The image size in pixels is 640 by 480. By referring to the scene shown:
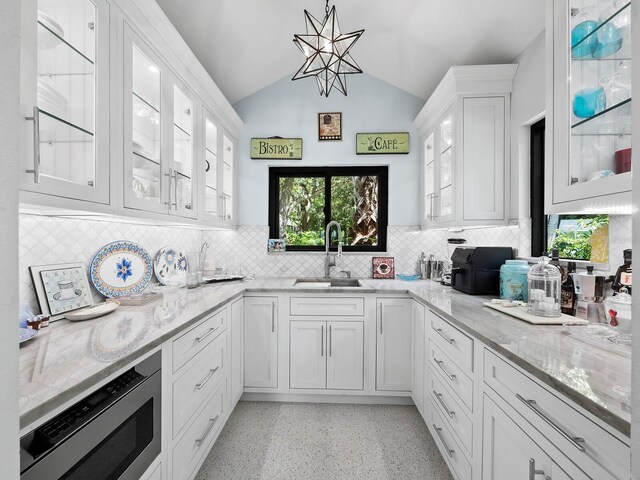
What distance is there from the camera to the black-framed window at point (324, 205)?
3.27m

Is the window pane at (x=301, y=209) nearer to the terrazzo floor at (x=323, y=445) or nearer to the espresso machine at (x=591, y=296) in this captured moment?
the terrazzo floor at (x=323, y=445)

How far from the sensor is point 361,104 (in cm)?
317

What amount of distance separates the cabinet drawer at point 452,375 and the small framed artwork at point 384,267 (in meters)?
1.12

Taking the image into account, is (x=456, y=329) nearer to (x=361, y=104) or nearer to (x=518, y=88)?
(x=518, y=88)

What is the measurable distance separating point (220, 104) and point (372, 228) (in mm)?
1828

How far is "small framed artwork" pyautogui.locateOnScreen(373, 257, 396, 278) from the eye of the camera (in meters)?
3.09

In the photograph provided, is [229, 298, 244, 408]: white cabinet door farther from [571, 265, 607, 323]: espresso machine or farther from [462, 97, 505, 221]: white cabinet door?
[571, 265, 607, 323]: espresso machine

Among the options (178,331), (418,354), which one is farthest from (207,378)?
(418,354)

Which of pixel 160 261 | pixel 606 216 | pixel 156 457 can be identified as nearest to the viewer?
pixel 156 457

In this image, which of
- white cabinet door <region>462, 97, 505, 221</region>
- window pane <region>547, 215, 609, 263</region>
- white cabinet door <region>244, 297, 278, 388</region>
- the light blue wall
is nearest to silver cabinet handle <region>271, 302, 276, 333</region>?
white cabinet door <region>244, 297, 278, 388</region>

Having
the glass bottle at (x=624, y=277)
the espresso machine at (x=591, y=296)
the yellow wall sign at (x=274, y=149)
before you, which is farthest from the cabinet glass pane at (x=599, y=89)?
the yellow wall sign at (x=274, y=149)

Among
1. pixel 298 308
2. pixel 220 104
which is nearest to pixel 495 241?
pixel 298 308

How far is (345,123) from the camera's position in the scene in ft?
10.4

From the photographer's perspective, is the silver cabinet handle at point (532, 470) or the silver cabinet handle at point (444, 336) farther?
the silver cabinet handle at point (444, 336)
